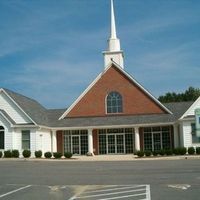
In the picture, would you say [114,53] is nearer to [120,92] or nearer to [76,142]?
[120,92]

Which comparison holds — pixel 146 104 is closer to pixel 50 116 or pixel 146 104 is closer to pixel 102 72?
pixel 102 72

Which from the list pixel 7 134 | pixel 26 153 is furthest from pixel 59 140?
pixel 26 153

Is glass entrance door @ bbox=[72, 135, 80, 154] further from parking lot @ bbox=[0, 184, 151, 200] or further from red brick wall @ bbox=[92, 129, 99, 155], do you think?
parking lot @ bbox=[0, 184, 151, 200]

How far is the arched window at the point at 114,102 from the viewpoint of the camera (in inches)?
1810

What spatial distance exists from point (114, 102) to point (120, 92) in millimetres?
1188

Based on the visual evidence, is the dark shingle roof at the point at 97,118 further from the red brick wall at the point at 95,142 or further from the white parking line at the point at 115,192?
the white parking line at the point at 115,192

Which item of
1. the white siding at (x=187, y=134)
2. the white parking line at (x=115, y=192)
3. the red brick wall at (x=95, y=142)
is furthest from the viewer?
the red brick wall at (x=95, y=142)

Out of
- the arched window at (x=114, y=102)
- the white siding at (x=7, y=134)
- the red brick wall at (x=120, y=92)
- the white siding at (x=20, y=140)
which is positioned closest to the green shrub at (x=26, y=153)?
the white siding at (x=20, y=140)

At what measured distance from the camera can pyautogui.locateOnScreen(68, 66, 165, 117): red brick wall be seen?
45.3 metres

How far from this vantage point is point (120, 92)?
45875mm

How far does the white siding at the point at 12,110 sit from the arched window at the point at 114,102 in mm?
8579

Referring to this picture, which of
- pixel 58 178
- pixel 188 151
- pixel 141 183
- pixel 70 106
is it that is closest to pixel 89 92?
pixel 70 106

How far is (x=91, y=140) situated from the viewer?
4431 cm

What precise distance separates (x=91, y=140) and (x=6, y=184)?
25.8 metres
